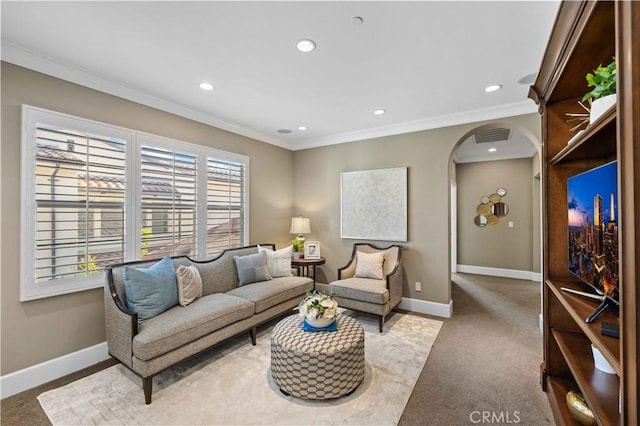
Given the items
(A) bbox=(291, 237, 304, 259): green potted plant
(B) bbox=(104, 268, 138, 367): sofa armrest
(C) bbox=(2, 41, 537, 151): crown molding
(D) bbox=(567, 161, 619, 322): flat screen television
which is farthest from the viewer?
(A) bbox=(291, 237, 304, 259): green potted plant

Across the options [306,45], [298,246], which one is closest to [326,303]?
[306,45]

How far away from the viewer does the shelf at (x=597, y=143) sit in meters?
1.17

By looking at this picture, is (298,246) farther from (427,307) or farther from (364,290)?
(427,307)

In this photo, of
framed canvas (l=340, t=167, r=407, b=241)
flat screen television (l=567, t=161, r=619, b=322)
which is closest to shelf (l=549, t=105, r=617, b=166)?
flat screen television (l=567, t=161, r=619, b=322)

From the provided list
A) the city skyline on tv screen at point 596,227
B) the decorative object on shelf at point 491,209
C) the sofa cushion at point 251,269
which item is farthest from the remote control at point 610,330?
the decorative object on shelf at point 491,209

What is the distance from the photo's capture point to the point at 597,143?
1.62 m

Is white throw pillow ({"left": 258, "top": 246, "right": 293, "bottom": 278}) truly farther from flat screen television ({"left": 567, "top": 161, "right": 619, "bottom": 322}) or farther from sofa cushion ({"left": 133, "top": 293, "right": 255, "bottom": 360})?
flat screen television ({"left": 567, "top": 161, "right": 619, "bottom": 322})

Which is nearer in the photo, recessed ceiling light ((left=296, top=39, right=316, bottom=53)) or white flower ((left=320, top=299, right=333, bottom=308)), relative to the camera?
recessed ceiling light ((left=296, top=39, right=316, bottom=53))

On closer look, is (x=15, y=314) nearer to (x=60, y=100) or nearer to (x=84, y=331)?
(x=84, y=331)

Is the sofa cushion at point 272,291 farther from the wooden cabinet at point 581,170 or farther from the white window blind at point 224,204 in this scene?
the wooden cabinet at point 581,170

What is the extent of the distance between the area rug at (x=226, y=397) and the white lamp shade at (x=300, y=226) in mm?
2203

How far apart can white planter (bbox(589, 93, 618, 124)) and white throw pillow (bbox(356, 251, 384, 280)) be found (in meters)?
2.89

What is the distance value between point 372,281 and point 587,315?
8.28 feet

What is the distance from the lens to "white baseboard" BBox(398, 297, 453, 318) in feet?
12.8
